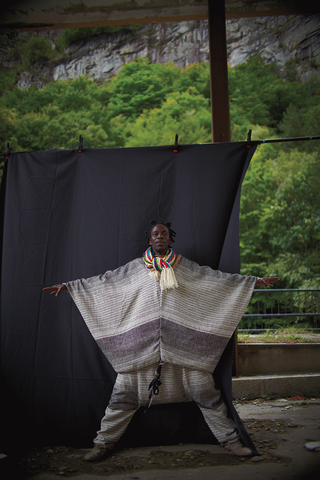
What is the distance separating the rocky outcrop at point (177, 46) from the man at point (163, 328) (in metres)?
15.6

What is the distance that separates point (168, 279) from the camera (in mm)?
2523

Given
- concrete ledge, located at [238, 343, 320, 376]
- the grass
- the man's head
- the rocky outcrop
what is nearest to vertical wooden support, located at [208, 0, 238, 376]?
concrete ledge, located at [238, 343, 320, 376]

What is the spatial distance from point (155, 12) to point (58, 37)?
1663 cm

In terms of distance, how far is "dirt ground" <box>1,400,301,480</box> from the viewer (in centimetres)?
235

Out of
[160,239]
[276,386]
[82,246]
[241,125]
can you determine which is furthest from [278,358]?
[241,125]

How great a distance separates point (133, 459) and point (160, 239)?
1.56 meters

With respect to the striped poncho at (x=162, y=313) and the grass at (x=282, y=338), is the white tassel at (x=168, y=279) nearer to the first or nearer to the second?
the striped poncho at (x=162, y=313)

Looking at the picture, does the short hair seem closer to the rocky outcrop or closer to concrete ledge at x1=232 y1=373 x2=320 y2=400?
concrete ledge at x1=232 y1=373 x2=320 y2=400

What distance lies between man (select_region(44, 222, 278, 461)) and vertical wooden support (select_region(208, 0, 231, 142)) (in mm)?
1347

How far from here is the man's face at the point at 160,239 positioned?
258 cm

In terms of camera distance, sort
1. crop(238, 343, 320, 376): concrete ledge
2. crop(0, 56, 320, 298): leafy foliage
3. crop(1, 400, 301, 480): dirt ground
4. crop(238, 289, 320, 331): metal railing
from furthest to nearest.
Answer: crop(0, 56, 320, 298): leafy foliage < crop(238, 289, 320, 331): metal railing < crop(238, 343, 320, 376): concrete ledge < crop(1, 400, 301, 480): dirt ground

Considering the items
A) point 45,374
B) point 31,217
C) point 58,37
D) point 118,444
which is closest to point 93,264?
point 31,217

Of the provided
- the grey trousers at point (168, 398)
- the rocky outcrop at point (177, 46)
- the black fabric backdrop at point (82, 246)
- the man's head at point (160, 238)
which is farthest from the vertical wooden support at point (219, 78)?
the rocky outcrop at point (177, 46)

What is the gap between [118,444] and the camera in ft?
8.77
